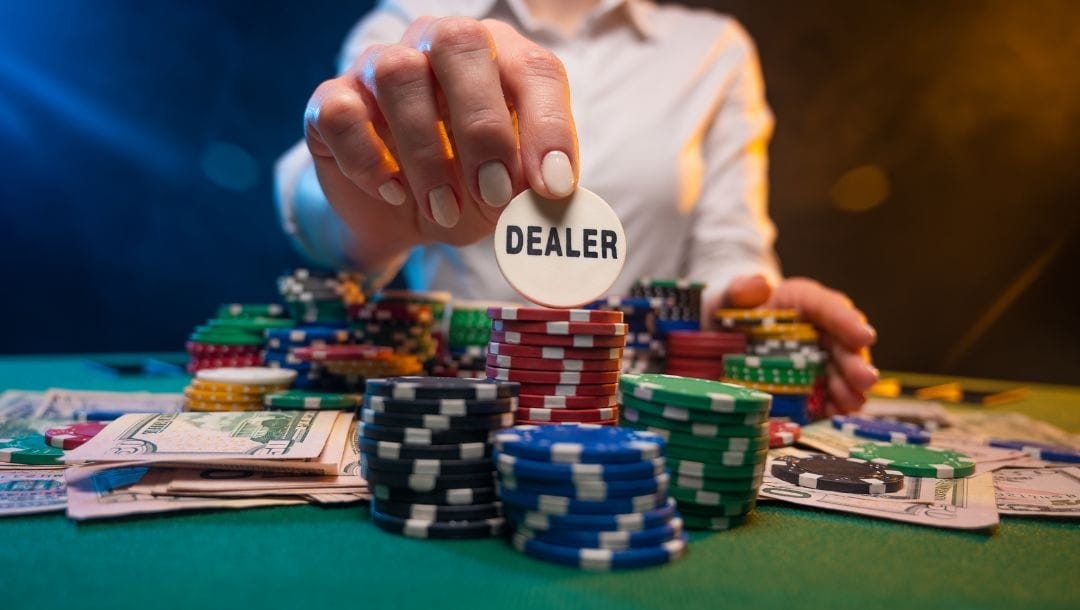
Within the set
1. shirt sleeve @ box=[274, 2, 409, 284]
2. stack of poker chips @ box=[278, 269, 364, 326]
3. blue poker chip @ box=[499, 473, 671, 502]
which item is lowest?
blue poker chip @ box=[499, 473, 671, 502]

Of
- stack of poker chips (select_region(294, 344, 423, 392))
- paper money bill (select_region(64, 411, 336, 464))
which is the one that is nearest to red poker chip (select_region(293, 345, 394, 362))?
stack of poker chips (select_region(294, 344, 423, 392))

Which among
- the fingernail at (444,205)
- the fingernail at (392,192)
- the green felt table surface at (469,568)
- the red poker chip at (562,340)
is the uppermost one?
the fingernail at (392,192)

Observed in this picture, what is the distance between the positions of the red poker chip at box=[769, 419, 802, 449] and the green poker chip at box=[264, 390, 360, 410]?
1123 millimetres

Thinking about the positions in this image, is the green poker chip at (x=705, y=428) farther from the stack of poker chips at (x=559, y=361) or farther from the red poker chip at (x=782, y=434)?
the red poker chip at (x=782, y=434)

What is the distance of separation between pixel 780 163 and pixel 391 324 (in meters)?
4.43

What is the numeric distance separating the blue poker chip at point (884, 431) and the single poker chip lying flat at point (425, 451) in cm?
146

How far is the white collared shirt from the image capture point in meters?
3.92

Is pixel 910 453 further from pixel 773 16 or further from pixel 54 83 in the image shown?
pixel 54 83

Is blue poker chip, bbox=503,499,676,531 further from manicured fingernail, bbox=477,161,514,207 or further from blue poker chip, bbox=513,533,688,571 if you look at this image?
manicured fingernail, bbox=477,161,514,207

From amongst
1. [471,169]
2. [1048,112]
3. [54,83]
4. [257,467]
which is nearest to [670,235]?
[471,169]

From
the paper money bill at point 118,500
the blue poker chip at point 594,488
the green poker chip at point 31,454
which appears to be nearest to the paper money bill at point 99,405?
the green poker chip at point 31,454

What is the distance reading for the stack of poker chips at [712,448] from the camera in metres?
1.47

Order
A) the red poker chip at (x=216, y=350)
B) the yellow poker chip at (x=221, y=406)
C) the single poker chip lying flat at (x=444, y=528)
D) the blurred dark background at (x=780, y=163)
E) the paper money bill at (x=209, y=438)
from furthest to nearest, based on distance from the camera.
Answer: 1. the blurred dark background at (x=780, y=163)
2. the red poker chip at (x=216, y=350)
3. the yellow poker chip at (x=221, y=406)
4. the paper money bill at (x=209, y=438)
5. the single poker chip lying flat at (x=444, y=528)

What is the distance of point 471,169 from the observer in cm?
173
